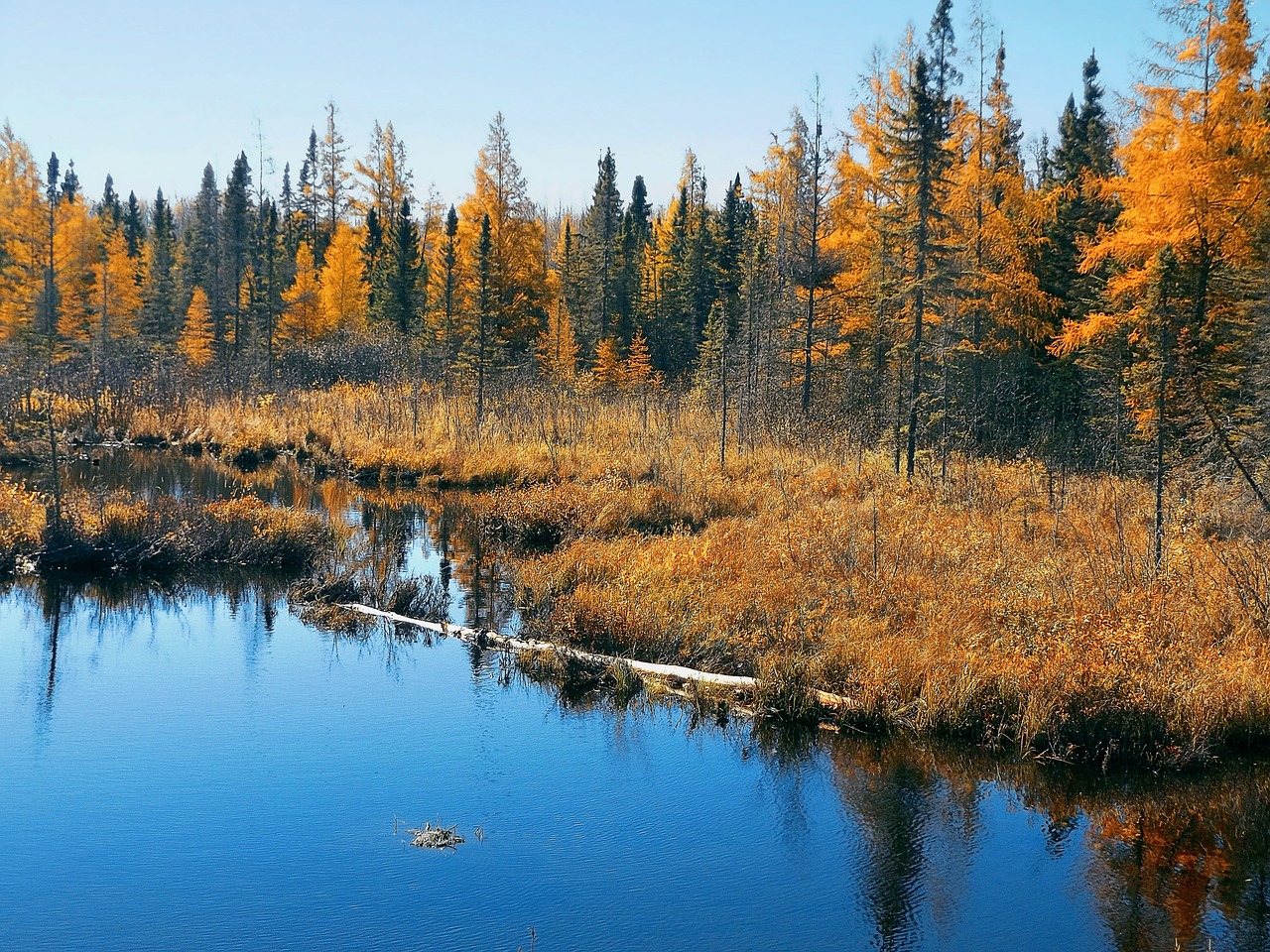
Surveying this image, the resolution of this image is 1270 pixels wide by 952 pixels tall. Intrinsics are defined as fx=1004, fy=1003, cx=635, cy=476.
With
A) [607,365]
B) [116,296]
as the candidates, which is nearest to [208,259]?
[116,296]

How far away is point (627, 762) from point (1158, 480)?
7718mm

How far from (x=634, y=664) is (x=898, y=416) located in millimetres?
12166

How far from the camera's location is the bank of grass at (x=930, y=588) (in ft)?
27.8

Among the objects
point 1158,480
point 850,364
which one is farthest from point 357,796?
point 850,364

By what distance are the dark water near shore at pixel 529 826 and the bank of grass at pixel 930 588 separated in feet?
1.82

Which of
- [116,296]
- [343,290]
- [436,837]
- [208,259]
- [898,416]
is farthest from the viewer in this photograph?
[208,259]

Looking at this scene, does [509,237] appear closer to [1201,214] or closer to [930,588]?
[1201,214]

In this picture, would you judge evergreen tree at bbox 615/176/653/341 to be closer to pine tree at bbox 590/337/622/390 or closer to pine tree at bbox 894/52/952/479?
pine tree at bbox 590/337/622/390

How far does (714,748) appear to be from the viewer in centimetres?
848

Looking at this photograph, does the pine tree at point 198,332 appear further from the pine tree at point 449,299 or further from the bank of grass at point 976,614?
the bank of grass at point 976,614

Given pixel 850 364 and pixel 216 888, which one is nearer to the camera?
pixel 216 888

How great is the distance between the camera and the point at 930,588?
1100cm

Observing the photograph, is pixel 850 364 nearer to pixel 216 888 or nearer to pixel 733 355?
pixel 733 355

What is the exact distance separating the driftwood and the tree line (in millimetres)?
5700
